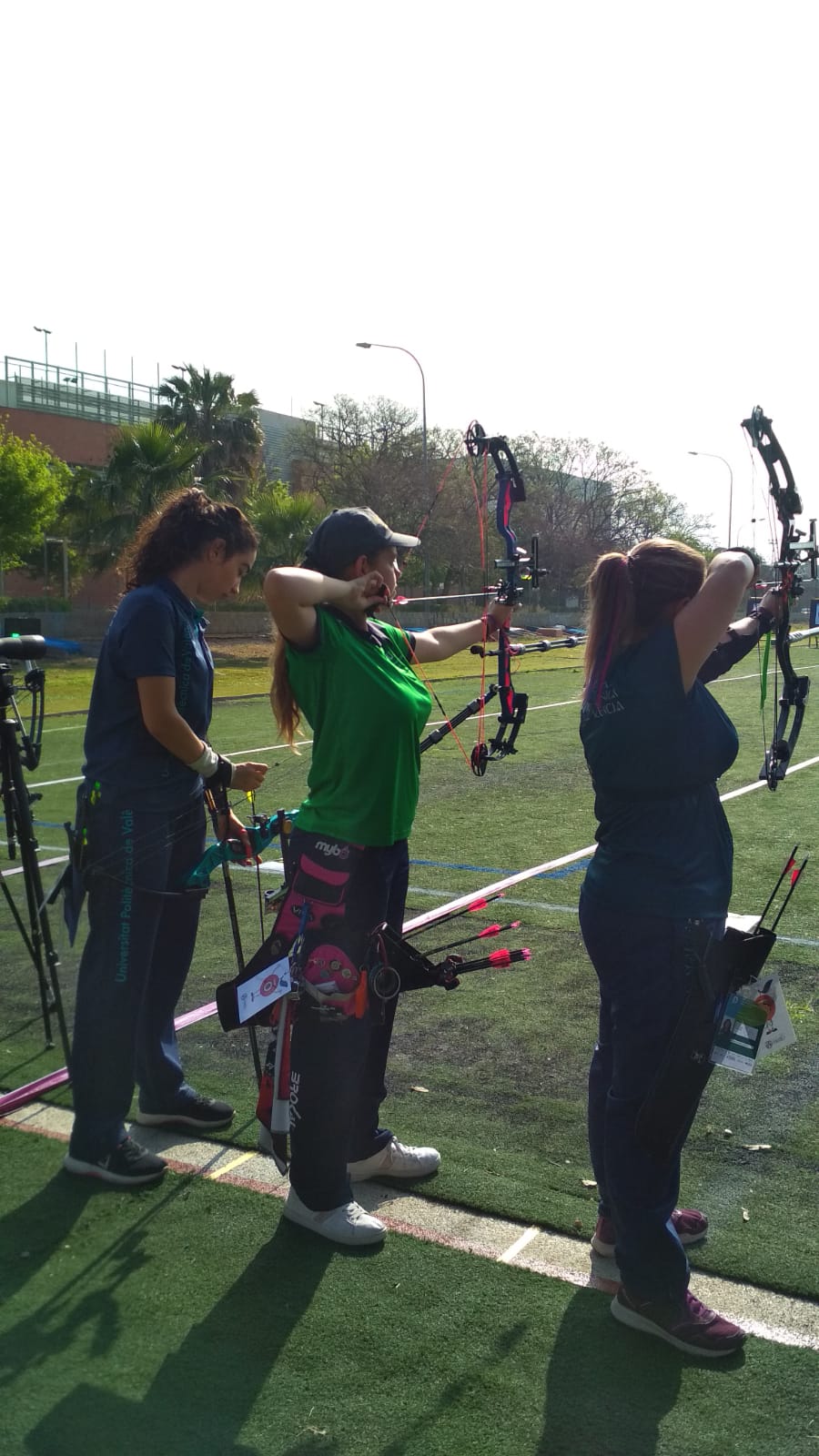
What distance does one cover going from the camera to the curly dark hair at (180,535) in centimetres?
351

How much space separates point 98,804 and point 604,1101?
162cm

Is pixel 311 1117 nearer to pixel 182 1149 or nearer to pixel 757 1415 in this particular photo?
pixel 182 1149

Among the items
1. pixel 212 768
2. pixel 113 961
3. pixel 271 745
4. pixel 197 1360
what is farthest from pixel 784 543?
pixel 271 745

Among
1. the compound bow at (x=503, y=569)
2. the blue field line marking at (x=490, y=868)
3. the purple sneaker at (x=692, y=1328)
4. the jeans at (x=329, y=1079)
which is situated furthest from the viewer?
the blue field line marking at (x=490, y=868)

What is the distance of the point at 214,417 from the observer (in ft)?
117

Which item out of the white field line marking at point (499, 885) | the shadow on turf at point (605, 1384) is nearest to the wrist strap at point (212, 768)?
the shadow on turf at point (605, 1384)

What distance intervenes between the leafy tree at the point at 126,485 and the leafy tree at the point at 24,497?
2.78 feet

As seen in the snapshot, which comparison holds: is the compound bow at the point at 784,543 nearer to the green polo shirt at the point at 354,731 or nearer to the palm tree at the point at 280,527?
the green polo shirt at the point at 354,731

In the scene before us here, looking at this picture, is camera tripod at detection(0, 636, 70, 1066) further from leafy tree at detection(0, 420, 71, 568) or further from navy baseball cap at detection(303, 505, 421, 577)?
leafy tree at detection(0, 420, 71, 568)

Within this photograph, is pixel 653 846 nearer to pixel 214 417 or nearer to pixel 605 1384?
pixel 605 1384

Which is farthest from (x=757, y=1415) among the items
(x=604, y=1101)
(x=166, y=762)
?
(x=166, y=762)

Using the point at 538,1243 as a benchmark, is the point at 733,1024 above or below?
above

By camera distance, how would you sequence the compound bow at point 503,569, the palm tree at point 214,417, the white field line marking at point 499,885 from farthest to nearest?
the palm tree at point 214,417
the white field line marking at point 499,885
the compound bow at point 503,569

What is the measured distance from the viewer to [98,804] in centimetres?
344
